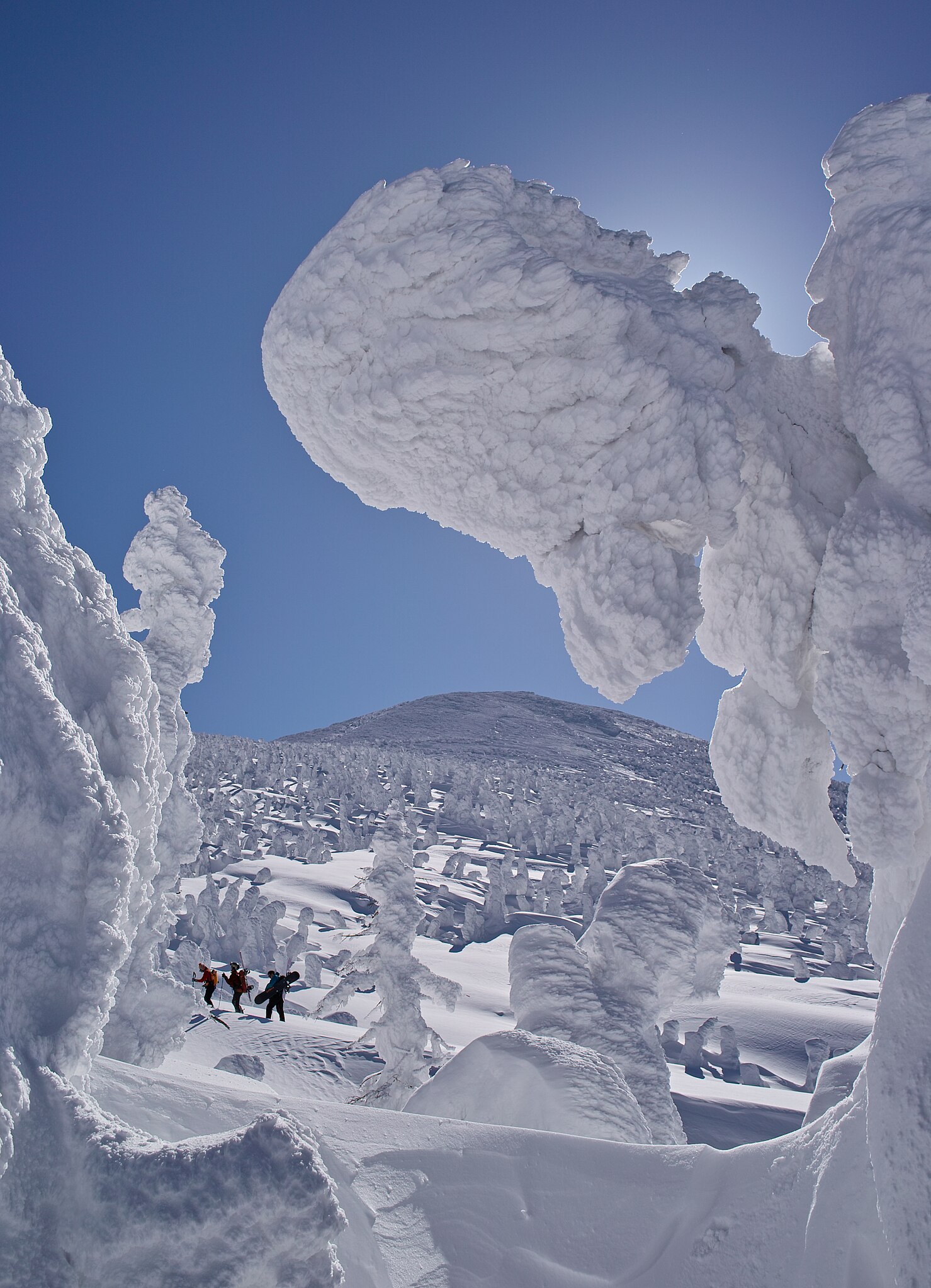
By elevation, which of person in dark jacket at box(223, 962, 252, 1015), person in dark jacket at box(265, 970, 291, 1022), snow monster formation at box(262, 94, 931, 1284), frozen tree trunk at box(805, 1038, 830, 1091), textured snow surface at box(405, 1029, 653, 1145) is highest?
Answer: snow monster formation at box(262, 94, 931, 1284)

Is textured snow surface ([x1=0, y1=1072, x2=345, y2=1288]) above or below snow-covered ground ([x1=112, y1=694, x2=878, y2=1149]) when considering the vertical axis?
above

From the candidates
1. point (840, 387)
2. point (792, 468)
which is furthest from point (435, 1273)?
point (840, 387)

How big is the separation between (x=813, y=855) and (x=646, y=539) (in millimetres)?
3117

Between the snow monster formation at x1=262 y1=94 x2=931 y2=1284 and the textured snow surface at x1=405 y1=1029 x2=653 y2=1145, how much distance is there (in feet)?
7.56

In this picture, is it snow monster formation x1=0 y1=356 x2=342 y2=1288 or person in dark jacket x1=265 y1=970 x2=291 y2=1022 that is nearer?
snow monster formation x1=0 y1=356 x2=342 y2=1288

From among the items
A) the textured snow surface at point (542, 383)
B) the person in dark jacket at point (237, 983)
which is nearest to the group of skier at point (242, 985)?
the person in dark jacket at point (237, 983)

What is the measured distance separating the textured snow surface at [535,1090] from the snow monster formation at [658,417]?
7.56ft

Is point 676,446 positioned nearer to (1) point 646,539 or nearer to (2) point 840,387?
(1) point 646,539

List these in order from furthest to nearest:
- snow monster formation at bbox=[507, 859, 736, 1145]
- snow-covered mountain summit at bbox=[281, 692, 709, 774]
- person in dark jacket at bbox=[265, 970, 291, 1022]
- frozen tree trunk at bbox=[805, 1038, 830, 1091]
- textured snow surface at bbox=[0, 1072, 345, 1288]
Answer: snow-covered mountain summit at bbox=[281, 692, 709, 774] → frozen tree trunk at bbox=[805, 1038, 830, 1091] → snow monster formation at bbox=[507, 859, 736, 1145] → person in dark jacket at bbox=[265, 970, 291, 1022] → textured snow surface at bbox=[0, 1072, 345, 1288]

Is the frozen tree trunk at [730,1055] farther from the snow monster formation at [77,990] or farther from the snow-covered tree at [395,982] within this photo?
the snow monster formation at [77,990]

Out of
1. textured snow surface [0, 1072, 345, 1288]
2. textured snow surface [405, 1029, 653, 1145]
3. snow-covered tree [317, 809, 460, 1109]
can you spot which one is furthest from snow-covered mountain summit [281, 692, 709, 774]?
textured snow surface [0, 1072, 345, 1288]

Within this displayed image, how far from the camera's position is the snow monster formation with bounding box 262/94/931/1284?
494cm

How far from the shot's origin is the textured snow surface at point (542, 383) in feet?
16.3

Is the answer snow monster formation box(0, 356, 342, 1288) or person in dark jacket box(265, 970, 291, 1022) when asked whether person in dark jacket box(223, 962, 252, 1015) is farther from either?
snow monster formation box(0, 356, 342, 1288)
